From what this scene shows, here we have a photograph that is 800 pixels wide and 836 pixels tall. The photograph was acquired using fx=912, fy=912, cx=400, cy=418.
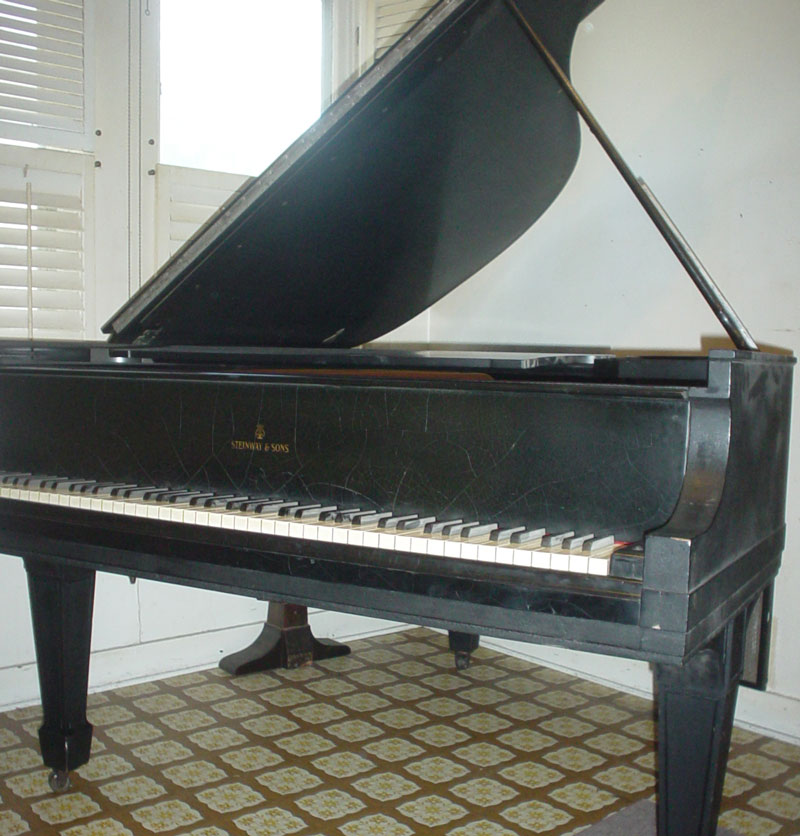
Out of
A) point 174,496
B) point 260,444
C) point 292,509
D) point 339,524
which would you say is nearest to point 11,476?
point 174,496

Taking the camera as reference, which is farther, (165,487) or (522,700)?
(522,700)

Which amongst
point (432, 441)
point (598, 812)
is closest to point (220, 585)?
point (432, 441)

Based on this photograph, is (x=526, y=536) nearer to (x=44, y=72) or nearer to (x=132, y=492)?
(x=132, y=492)

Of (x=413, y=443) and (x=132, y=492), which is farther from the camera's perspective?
(x=132, y=492)

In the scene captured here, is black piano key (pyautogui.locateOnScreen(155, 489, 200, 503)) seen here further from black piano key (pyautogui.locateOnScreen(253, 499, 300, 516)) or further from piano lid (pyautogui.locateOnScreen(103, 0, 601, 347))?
piano lid (pyautogui.locateOnScreen(103, 0, 601, 347))

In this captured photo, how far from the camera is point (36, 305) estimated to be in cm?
249

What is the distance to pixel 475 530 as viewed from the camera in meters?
1.30

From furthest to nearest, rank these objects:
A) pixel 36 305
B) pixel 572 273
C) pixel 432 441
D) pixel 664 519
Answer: pixel 572 273, pixel 36 305, pixel 432 441, pixel 664 519

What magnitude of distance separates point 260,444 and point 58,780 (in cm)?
100

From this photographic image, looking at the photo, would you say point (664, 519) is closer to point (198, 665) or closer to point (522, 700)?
point (522, 700)

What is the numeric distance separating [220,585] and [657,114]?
6.10ft

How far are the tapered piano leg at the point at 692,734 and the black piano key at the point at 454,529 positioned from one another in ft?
1.07

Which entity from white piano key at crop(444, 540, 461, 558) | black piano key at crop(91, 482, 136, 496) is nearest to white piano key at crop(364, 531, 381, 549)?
white piano key at crop(444, 540, 461, 558)

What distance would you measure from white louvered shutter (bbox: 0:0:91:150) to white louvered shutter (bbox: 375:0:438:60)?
3.27 feet
